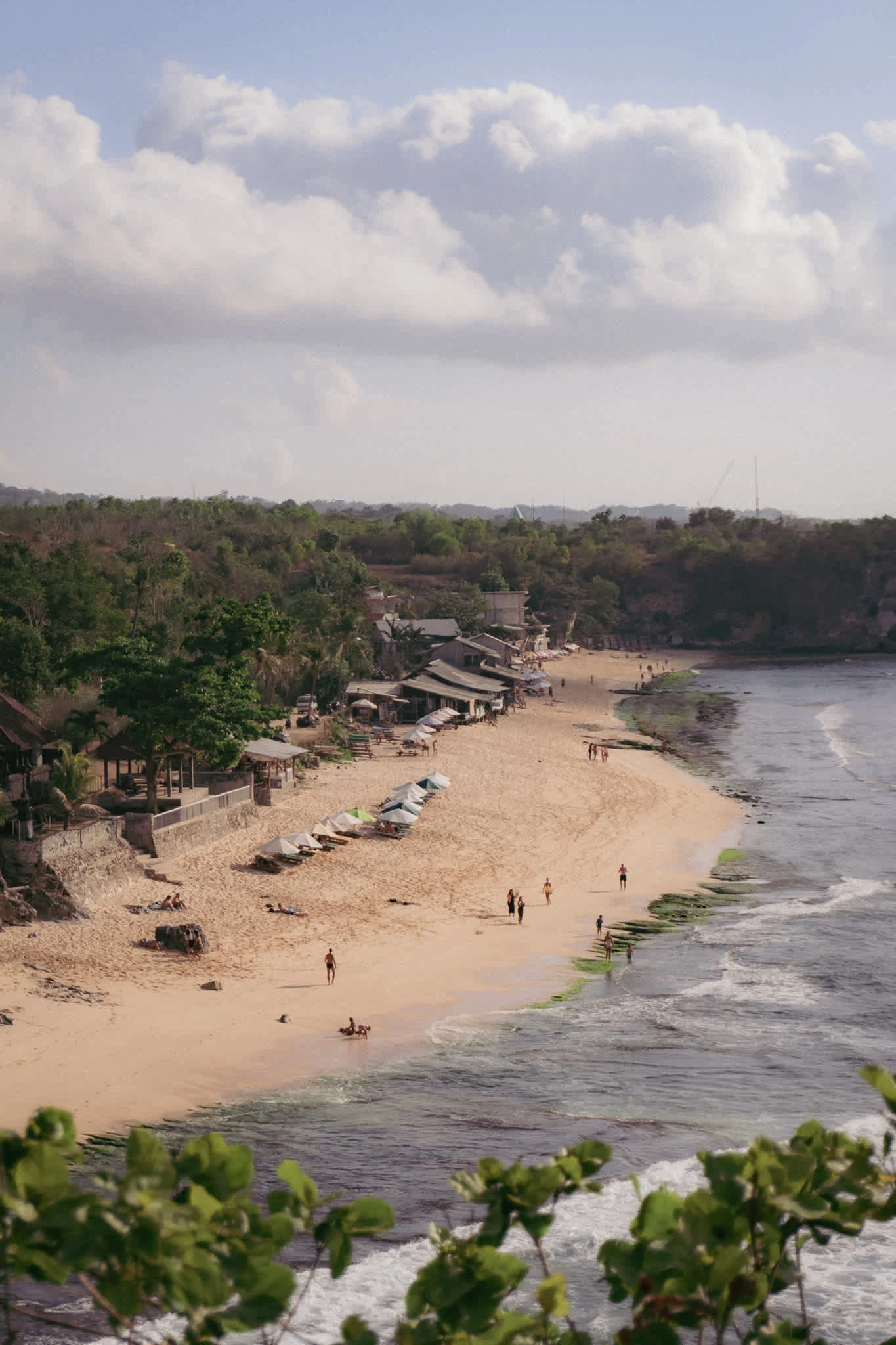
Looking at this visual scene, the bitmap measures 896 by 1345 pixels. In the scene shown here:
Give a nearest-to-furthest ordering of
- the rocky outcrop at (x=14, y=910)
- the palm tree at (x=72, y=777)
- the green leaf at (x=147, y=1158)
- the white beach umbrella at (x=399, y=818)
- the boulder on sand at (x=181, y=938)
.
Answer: the green leaf at (x=147, y=1158) < the boulder on sand at (x=181, y=938) < the rocky outcrop at (x=14, y=910) < the palm tree at (x=72, y=777) < the white beach umbrella at (x=399, y=818)

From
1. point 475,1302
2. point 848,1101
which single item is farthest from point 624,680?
point 475,1302

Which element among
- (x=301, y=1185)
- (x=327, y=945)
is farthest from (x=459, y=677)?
(x=301, y=1185)

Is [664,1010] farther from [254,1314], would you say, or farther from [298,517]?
[298,517]

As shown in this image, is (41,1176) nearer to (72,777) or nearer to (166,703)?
(166,703)

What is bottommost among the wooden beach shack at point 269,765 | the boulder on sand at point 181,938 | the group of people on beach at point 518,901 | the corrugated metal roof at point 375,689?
the group of people on beach at point 518,901

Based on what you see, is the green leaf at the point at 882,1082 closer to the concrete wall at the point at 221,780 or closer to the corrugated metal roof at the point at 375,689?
the concrete wall at the point at 221,780

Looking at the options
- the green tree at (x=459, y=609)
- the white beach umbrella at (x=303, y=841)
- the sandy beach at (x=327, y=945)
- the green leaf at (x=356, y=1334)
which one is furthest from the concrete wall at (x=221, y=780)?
the green tree at (x=459, y=609)
